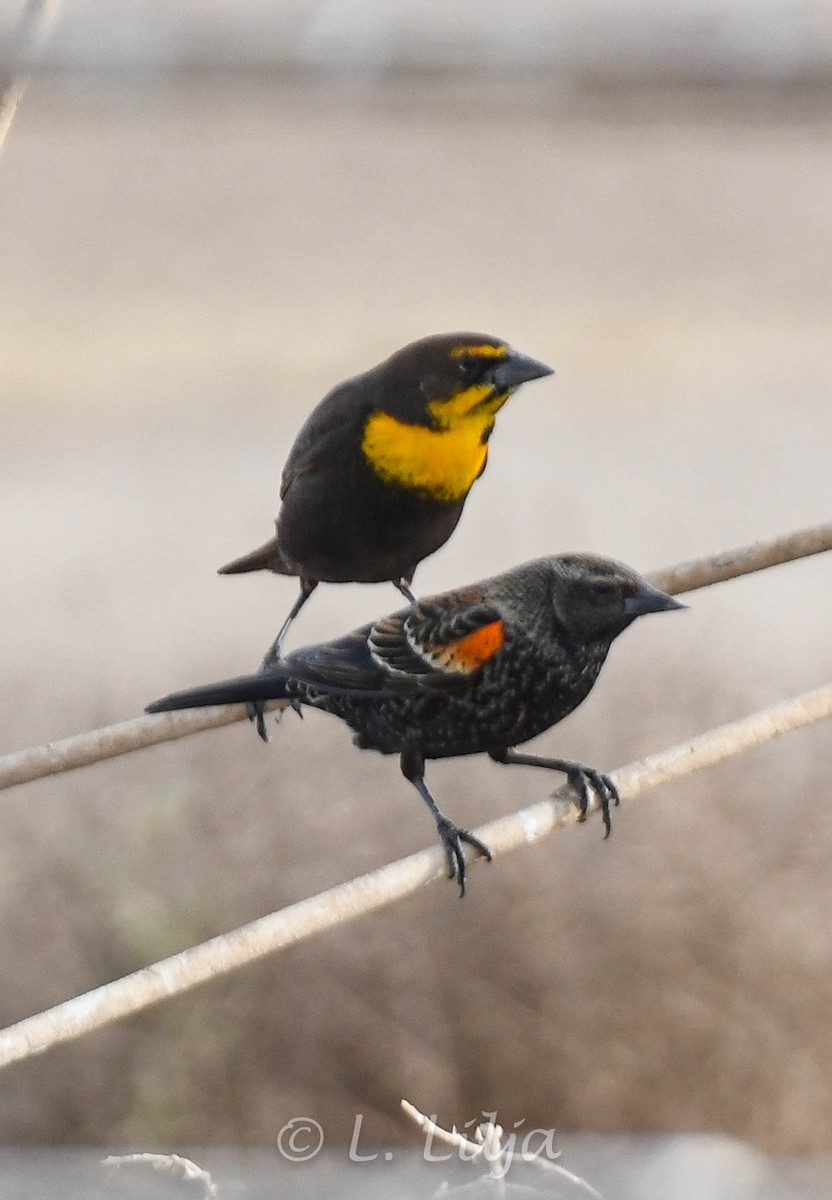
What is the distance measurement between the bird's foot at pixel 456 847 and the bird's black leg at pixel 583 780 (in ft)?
0.20

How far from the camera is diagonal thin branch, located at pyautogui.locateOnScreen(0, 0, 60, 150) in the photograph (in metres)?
0.86

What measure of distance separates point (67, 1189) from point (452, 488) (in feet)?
3.82

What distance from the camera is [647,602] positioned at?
0.80m

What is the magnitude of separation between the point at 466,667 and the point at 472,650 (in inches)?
0.4

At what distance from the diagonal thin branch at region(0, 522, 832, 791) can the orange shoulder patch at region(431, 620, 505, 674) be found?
0.13 metres

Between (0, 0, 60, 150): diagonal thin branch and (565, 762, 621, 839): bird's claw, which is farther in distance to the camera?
(565, 762, 621, 839): bird's claw

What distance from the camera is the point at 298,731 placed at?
2.45m

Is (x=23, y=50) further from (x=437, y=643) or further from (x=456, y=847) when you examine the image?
(x=456, y=847)

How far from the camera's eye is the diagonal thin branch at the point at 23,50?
0.86 meters

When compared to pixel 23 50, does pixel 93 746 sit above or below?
below

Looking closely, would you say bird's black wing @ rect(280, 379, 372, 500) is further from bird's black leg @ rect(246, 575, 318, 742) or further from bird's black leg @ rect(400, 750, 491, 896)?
bird's black leg @ rect(400, 750, 491, 896)

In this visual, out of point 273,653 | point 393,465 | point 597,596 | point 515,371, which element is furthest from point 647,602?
point 273,653

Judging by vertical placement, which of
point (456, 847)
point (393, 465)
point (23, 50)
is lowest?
point (456, 847)

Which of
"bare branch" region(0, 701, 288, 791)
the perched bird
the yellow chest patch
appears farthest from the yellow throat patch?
"bare branch" region(0, 701, 288, 791)
